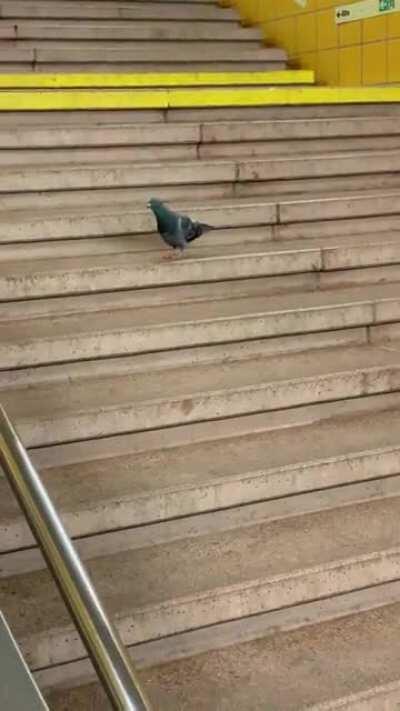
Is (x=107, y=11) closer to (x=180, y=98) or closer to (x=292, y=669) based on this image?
(x=180, y=98)

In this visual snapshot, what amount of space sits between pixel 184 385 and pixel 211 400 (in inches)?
4.9

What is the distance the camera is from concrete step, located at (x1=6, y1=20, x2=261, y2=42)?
646 cm

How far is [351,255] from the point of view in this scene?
4016 mm

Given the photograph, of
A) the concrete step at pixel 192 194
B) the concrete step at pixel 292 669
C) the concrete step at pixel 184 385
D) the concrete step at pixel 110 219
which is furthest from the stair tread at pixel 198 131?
the concrete step at pixel 292 669

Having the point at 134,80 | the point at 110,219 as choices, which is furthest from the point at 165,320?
the point at 134,80

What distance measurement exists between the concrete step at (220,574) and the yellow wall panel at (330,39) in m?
4.11

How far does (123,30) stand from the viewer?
6.75 m

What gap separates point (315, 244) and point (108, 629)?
2704mm

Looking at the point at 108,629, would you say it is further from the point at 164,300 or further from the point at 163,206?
the point at 163,206

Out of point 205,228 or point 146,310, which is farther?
point 205,228

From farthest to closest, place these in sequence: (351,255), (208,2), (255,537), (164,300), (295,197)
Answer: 1. (208,2)
2. (295,197)
3. (351,255)
4. (164,300)
5. (255,537)

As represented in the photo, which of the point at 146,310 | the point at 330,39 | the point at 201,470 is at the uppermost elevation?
the point at 330,39

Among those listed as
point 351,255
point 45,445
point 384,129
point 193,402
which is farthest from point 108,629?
point 384,129

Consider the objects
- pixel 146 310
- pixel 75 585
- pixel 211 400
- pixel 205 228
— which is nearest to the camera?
pixel 75 585
